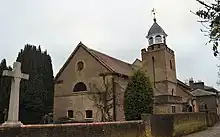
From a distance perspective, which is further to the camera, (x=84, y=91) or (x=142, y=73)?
(x=84, y=91)

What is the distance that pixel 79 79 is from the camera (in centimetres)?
3166

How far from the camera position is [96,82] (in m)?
30.1

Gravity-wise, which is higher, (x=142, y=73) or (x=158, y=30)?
(x=158, y=30)

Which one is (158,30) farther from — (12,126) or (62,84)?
(12,126)

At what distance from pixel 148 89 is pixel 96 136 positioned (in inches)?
442

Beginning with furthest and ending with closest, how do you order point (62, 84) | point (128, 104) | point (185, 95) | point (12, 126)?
point (185, 95), point (62, 84), point (128, 104), point (12, 126)

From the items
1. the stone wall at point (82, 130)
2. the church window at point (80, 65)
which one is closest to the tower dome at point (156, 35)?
the church window at point (80, 65)

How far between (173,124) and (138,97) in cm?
394

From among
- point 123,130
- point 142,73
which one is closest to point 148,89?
point 142,73

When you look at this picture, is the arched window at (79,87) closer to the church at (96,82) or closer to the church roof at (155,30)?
the church at (96,82)

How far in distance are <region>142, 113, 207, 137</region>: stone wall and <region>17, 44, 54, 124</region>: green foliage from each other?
864 inches

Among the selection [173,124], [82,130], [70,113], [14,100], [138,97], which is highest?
[138,97]

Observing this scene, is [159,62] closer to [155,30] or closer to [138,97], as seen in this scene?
[155,30]

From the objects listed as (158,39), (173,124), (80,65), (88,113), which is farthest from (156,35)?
(173,124)
